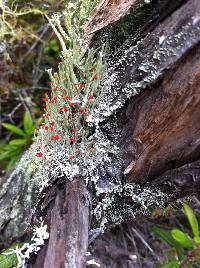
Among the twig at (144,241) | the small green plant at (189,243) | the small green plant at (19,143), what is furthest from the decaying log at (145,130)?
the small green plant at (19,143)

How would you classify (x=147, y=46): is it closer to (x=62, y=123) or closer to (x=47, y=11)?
(x=62, y=123)

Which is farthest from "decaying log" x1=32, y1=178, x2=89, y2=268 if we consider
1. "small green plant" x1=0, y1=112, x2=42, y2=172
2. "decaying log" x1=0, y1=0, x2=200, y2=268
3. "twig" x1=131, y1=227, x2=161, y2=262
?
"small green plant" x1=0, y1=112, x2=42, y2=172

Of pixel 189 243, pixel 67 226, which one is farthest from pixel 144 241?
pixel 67 226

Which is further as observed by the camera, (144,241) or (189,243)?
(144,241)

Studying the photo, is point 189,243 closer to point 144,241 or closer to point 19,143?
point 144,241

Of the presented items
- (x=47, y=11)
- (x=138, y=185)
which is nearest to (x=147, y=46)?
(x=138, y=185)

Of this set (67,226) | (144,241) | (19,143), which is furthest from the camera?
(19,143)

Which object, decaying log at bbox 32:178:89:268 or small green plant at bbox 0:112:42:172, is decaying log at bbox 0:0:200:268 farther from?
small green plant at bbox 0:112:42:172

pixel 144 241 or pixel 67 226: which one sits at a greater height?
pixel 144 241
